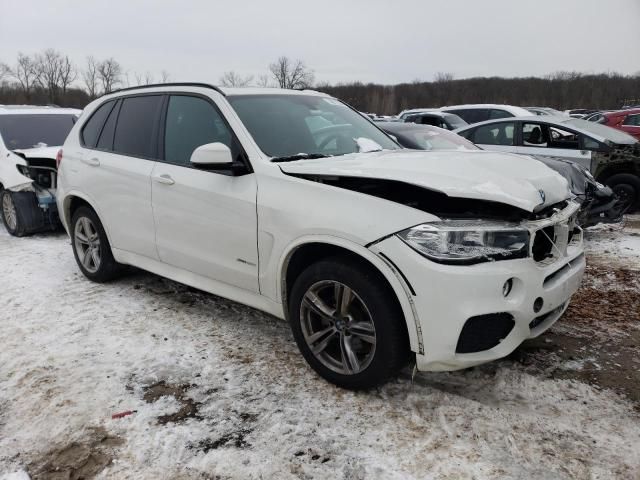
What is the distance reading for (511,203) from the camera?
2.64 m

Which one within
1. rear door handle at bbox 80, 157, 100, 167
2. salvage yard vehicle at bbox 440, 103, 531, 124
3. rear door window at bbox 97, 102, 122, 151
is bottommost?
rear door handle at bbox 80, 157, 100, 167

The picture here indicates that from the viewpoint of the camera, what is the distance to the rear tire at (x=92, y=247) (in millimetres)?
4785

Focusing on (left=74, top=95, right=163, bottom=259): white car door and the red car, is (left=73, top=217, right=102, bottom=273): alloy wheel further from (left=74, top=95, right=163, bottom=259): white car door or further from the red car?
the red car

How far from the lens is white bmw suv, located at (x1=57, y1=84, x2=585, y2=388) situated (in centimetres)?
261

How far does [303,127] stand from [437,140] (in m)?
3.40

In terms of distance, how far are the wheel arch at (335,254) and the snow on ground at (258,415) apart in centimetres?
48

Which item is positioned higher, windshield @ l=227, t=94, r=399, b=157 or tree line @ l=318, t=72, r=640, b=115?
tree line @ l=318, t=72, r=640, b=115

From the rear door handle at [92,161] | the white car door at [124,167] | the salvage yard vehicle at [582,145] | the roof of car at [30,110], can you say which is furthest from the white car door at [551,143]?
the roof of car at [30,110]

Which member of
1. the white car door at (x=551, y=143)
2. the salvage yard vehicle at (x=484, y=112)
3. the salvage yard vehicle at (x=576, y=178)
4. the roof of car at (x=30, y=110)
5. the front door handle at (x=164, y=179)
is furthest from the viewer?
the salvage yard vehicle at (x=484, y=112)

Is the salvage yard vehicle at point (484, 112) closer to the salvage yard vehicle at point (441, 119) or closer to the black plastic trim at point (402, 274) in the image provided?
the salvage yard vehicle at point (441, 119)

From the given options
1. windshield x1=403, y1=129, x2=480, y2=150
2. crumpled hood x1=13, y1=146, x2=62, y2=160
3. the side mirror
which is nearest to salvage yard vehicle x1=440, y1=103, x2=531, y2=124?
windshield x1=403, y1=129, x2=480, y2=150

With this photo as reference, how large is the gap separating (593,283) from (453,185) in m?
3.06

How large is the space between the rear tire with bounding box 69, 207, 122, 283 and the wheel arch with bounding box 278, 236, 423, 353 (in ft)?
7.53

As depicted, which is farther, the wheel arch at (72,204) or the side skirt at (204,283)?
the wheel arch at (72,204)
